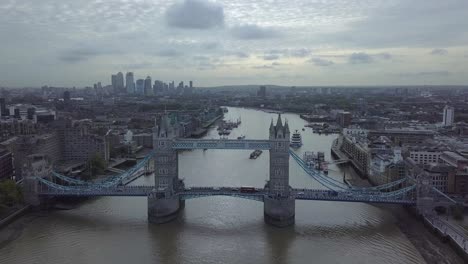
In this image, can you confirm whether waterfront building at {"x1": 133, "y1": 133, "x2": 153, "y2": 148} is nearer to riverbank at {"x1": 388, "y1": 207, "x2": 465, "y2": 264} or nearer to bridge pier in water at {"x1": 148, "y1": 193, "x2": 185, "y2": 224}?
bridge pier in water at {"x1": 148, "y1": 193, "x2": 185, "y2": 224}

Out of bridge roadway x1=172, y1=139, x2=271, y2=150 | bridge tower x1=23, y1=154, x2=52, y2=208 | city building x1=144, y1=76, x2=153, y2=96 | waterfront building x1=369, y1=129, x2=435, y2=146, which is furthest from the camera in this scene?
city building x1=144, y1=76, x2=153, y2=96

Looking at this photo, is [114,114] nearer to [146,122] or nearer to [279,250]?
[146,122]

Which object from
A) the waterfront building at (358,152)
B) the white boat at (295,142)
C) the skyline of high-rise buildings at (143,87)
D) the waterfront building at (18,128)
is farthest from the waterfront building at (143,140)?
the skyline of high-rise buildings at (143,87)

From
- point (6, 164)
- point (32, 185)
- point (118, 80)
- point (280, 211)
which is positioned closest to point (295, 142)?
point (280, 211)

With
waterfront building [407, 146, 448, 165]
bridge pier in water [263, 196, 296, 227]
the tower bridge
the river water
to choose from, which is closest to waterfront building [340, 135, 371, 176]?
waterfront building [407, 146, 448, 165]

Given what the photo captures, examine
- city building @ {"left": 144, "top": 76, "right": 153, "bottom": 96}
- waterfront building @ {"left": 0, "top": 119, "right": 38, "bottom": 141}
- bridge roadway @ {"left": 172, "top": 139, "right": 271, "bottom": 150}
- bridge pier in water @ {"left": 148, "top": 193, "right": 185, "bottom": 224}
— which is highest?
city building @ {"left": 144, "top": 76, "right": 153, "bottom": 96}

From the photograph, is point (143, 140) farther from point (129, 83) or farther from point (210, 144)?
point (129, 83)
